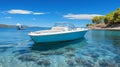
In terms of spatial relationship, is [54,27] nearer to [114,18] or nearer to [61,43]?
[61,43]

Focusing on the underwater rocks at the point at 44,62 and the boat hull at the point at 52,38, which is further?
the boat hull at the point at 52,38

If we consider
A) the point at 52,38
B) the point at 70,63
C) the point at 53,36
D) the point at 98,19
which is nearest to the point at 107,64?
the point at 70,63

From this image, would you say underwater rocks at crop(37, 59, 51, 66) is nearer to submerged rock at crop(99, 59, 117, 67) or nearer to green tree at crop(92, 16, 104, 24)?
submerged rock at crop(99, 59, 117, 67)

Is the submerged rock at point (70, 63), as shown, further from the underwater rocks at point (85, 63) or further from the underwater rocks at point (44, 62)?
the underwater rocks at point (44, 62)

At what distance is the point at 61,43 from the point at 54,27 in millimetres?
3264

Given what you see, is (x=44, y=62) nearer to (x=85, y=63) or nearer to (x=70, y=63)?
(x=70, y=63)

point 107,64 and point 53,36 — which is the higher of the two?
point 53,36

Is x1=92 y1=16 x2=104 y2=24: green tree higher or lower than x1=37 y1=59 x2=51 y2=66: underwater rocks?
higher

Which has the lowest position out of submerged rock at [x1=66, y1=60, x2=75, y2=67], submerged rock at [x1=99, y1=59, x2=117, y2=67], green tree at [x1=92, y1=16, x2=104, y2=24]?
submerged rock at [x1=99, y1=59, x2=117, y2=67]

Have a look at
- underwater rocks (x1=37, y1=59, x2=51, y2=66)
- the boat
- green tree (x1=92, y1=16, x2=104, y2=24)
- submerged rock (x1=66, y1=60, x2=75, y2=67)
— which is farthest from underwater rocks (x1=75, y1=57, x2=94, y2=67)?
green tree (x1=92, y1=16, x2=104, y2=24)

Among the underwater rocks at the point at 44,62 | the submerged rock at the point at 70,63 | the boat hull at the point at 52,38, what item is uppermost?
the boat hull at the point at 52,38

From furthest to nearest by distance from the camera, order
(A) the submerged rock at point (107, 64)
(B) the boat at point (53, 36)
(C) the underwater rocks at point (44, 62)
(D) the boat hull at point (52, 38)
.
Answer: (D) the boat hull at point (52, 38) → (B) the boat at point (53, 36) → (C) the underwater rocks at point (44, 62) → (A) the submerged rock at point (107, 64)

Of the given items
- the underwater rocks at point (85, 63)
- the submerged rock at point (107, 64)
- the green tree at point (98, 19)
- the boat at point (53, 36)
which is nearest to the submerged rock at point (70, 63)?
the underwater rocks at point (85, 63)

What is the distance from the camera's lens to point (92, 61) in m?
12.0
